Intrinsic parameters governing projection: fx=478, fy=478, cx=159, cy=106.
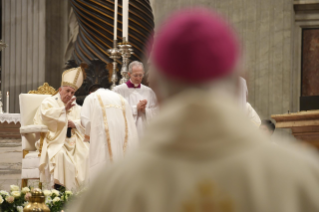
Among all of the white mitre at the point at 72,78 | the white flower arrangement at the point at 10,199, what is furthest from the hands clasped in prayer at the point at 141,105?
the white flower arrangement at the point at 10,199

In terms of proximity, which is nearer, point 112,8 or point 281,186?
point 281,186

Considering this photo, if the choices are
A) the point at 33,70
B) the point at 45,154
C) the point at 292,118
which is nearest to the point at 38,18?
the point at 33,70

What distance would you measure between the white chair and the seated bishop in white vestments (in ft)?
0.35

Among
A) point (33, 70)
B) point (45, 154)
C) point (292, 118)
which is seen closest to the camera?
point (292, 118)

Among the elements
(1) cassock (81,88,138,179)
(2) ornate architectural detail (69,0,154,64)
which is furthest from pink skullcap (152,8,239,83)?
(2) ornate architectural detail (69,0,154,64)

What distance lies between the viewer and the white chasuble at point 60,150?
18.5 ft

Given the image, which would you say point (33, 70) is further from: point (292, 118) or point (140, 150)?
point (140, 150)

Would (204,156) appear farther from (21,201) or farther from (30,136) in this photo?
(30,136)

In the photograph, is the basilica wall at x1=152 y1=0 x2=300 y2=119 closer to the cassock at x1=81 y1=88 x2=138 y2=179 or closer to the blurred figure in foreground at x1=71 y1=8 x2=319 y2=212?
the cassock at x1=81 y1=88 x2=138 y2=179

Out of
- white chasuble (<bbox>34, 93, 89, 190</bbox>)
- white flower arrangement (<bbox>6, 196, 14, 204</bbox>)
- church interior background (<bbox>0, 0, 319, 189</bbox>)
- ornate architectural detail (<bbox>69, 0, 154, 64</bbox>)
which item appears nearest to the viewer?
white flower arrangement (<bbox>6, 196, 14, 204</bbox>)

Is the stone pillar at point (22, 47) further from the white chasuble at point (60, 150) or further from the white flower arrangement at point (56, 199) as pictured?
the white flower arrangement at point (56, 199)

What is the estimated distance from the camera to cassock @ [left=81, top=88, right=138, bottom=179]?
16.5 ft

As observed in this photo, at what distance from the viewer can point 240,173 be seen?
76 centimetres

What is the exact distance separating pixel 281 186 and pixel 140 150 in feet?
0.76
